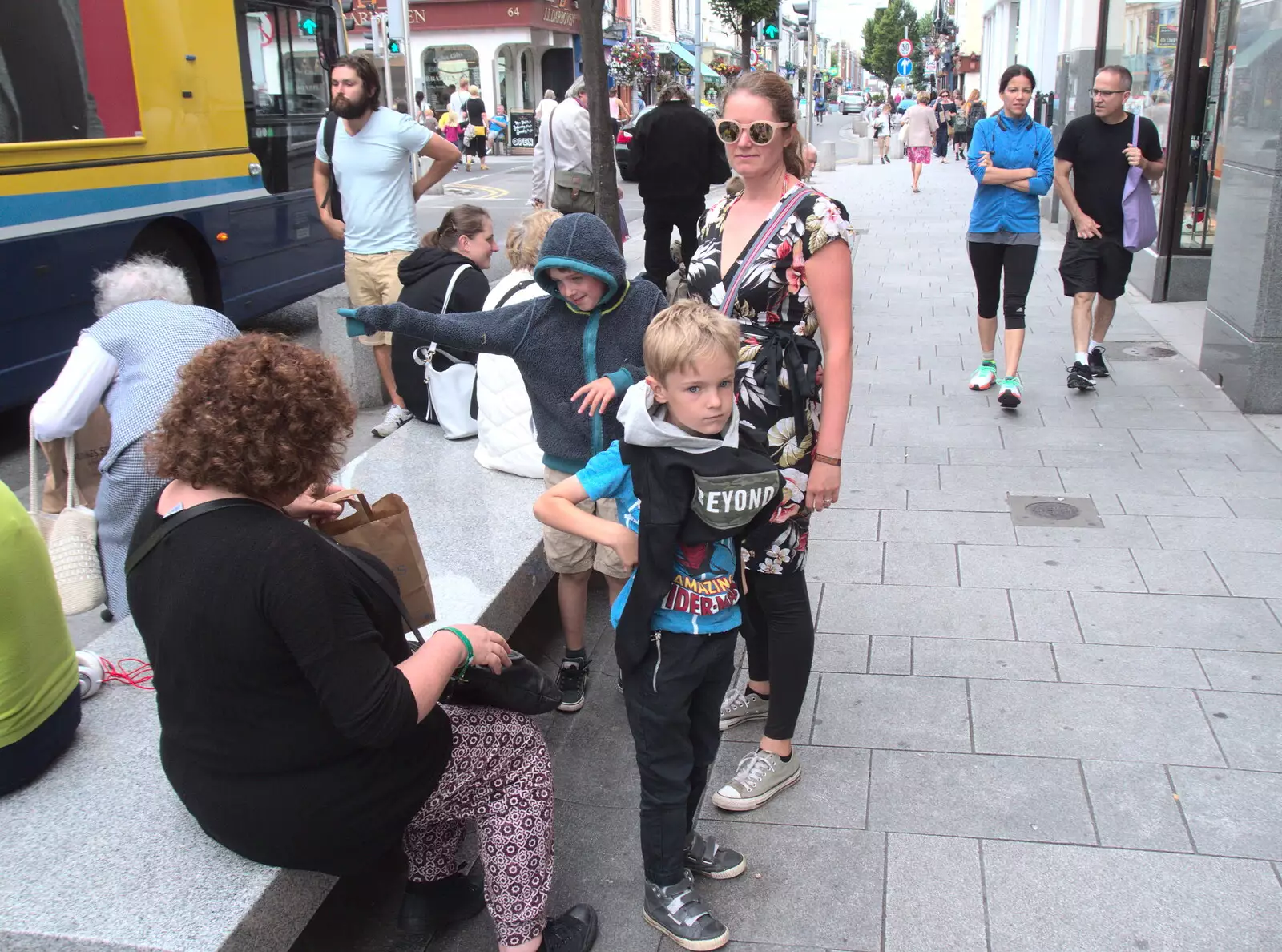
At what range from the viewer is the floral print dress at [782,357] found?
295 centimetres

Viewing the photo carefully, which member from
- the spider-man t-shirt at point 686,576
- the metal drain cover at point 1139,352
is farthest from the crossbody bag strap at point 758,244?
the metal drain cover at point 1139,352

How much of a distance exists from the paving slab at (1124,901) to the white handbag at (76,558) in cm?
262

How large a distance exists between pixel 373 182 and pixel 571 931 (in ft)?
16.2

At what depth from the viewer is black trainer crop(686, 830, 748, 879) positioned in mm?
2912

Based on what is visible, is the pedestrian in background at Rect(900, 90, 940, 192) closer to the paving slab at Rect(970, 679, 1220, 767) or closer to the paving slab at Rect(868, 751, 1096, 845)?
the paving slab at Rect(970, 679, 1220, 767)

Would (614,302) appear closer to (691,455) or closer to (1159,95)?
(691,455)

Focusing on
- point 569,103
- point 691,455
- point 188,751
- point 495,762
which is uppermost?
→ point 569,103

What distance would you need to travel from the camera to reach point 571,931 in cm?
269

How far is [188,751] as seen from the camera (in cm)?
224

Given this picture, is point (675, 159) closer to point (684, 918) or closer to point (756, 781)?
point (756, 781)

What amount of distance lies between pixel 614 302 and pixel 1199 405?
15.4ft

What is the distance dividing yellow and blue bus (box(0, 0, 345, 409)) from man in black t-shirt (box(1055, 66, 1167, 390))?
581cm

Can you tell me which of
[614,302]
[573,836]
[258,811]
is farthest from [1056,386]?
[258,811]

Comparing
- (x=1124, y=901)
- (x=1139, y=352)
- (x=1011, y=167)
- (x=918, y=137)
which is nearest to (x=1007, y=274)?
(x=1011, y=167)
